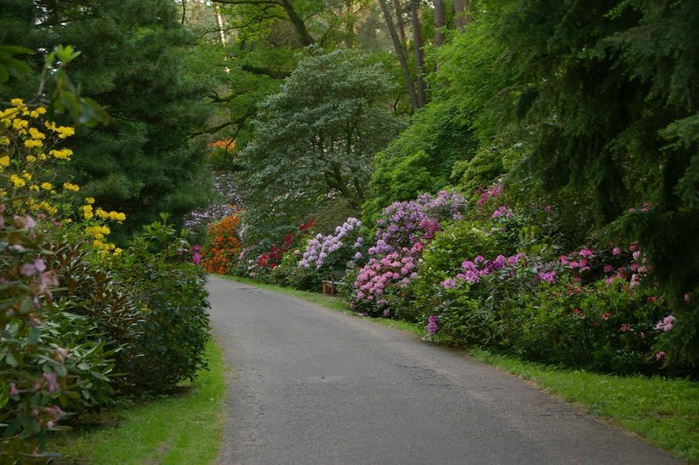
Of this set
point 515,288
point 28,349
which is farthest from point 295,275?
point 28,349

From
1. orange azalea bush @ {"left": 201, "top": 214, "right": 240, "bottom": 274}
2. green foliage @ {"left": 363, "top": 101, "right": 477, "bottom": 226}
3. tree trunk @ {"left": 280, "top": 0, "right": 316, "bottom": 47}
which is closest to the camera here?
green foliage @ {"left": 363, "top": 101, "right": 477, "bottom": 226}

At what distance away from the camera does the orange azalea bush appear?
31.6m

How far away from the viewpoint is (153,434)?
6.46m

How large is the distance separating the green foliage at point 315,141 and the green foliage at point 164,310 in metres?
15.6

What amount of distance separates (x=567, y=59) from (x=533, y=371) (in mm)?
4386

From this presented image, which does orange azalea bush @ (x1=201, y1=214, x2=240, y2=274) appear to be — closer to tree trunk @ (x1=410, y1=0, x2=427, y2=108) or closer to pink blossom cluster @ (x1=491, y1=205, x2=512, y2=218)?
tree trunk @ (x1=410, y1=0, x2=427, y2=108)

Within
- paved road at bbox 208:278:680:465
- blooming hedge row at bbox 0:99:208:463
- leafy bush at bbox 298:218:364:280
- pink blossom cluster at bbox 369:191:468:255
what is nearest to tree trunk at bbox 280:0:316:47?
leafy bush at bbox 298:218:364:280

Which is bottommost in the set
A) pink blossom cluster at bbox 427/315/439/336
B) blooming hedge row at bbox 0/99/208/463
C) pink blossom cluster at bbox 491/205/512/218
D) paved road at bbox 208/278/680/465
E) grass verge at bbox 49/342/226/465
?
grass verge at bbox 49/342/226/465

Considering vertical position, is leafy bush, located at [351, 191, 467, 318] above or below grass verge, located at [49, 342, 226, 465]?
above

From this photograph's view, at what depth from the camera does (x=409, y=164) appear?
770 inches

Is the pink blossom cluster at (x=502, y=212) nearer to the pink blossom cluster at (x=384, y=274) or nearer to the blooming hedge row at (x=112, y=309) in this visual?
the pink blossom cluster at (x=384, y=274)

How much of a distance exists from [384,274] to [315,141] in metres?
10.3

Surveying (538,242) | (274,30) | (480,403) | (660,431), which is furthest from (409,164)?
(274,30)

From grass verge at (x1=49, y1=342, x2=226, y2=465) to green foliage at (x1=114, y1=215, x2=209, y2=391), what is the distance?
290mm
